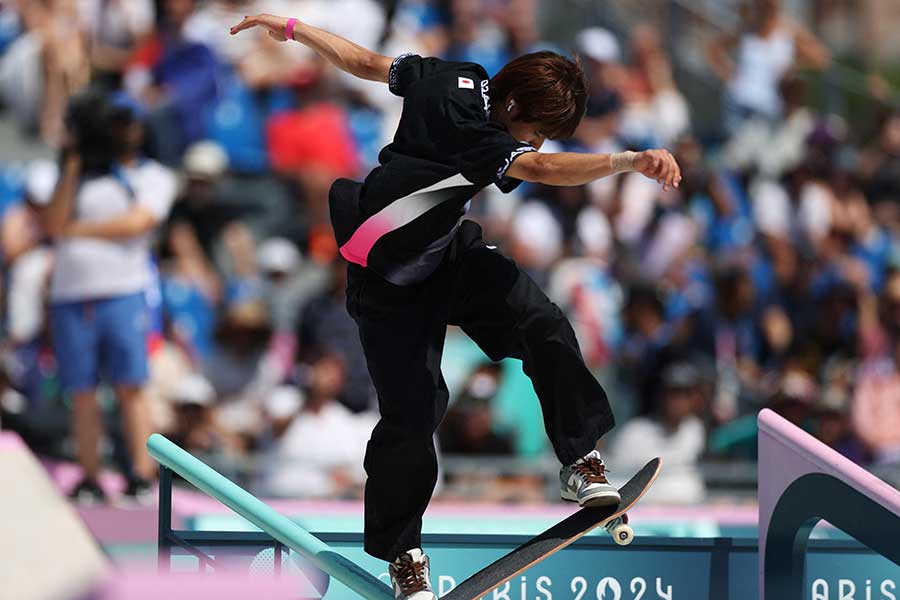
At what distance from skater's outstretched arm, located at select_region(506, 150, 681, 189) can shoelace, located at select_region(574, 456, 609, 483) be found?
0.91m

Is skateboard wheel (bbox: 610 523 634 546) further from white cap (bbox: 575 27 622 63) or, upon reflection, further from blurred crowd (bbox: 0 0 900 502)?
white cap (bbox: 575 27 622 63)

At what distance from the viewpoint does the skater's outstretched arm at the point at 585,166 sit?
332cm

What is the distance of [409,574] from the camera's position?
3980 millimetres


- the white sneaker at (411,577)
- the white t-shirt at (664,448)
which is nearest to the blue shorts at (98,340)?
the white t-shirt at (664,448)

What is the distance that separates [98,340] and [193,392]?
90 cm

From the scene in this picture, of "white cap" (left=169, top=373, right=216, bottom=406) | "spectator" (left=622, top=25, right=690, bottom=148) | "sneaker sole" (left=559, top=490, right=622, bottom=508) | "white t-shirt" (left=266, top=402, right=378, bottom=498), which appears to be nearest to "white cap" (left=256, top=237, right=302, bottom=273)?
"white cap" (left=169, top=373, right=216, bottom=406)

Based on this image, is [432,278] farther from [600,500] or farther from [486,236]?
[486,236]

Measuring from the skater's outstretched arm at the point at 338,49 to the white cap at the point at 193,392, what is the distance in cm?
318

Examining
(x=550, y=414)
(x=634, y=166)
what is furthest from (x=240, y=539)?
(x=634, y=166)

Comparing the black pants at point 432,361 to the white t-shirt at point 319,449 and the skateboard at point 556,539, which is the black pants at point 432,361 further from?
the white t-shirt at point 319,449

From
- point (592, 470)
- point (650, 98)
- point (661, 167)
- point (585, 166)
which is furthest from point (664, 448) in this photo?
point (661, 167)

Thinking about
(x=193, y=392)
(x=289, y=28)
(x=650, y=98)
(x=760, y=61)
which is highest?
(x=760, y=61)

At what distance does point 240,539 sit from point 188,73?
4285 millimetres

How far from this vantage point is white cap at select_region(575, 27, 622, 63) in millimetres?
9578
